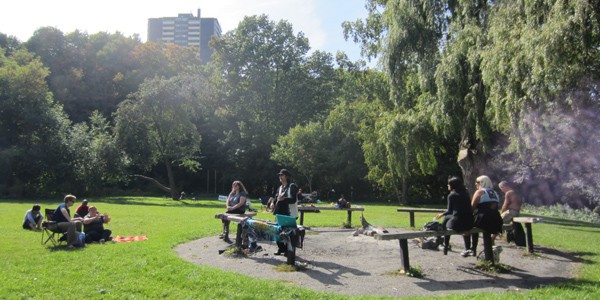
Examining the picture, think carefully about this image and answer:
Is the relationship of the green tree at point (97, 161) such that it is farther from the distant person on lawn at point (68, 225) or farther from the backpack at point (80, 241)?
the backpack at point (80, 241)

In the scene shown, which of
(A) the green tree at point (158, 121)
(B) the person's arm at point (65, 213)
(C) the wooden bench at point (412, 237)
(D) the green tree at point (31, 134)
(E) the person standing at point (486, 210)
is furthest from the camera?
(D) the green tree at point (31, 134)

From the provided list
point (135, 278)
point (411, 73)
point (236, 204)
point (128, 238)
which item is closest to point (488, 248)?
point (135, 278)

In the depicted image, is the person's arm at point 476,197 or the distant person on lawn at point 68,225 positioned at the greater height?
the person's arm at point 476,197

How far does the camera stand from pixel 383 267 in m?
7.89

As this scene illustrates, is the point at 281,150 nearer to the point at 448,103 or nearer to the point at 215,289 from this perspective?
the point at 448,103

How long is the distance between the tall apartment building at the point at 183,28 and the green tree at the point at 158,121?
94.7 metres

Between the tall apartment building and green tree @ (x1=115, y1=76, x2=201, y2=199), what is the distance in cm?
9470

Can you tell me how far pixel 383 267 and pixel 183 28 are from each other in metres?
133

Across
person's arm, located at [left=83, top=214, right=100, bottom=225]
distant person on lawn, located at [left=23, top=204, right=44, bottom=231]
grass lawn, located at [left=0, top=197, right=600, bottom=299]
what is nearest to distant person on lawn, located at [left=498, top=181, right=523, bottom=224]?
grass lawn, located at [left=0, top=197, right=600, bottom=299]

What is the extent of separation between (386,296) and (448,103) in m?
9.67

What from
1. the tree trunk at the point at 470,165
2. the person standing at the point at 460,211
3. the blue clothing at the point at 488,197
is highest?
the tree trunk at the point at 470,165

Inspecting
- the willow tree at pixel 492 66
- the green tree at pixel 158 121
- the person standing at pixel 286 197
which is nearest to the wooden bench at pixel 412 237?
the person standing at pixel 286 197

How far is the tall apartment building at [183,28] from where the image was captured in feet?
410

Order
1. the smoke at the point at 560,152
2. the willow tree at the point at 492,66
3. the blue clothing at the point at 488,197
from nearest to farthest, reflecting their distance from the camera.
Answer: the blue clothing at the point at 488,197
the willow tree at the point at 492,66
the smoke at the point at 560,152
